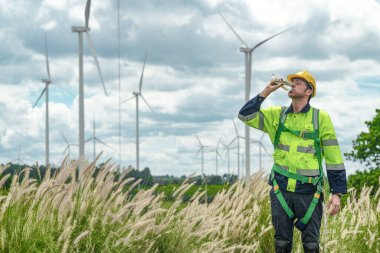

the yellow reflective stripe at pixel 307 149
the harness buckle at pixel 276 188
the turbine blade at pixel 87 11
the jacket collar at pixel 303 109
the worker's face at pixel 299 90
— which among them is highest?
the turbine blade at pixel 87 11

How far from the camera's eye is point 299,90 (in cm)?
830

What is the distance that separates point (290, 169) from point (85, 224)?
2.58 metres

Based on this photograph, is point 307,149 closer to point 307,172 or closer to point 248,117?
point 307,172

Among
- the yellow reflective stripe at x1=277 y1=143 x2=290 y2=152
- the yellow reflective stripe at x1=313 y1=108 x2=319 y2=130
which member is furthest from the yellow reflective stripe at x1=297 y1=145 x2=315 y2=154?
the yellow reflective stripe at x1=313 y1=108 x2=319 y2=130

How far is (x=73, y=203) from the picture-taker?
21.6 ft

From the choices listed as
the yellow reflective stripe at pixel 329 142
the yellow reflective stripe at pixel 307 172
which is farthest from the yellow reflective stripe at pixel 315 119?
the yellow reflective stripe at pixel 307 172

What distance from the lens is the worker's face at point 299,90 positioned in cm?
830

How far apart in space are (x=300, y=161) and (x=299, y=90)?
0.87m

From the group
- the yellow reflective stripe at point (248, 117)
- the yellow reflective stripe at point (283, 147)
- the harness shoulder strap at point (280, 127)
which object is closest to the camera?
the yellow reflective stripe at point (283, 147)

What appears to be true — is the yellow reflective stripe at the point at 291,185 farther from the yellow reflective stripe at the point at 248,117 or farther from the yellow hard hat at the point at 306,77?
the yellow hard hat at the point at 306,77

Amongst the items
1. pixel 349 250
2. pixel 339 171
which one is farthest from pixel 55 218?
pixel 349 250

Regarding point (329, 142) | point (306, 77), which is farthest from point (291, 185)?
point (306, 77)

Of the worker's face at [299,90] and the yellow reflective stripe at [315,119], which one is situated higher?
the worker's face at [299,90]

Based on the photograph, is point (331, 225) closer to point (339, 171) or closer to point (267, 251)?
point (267, 251)
